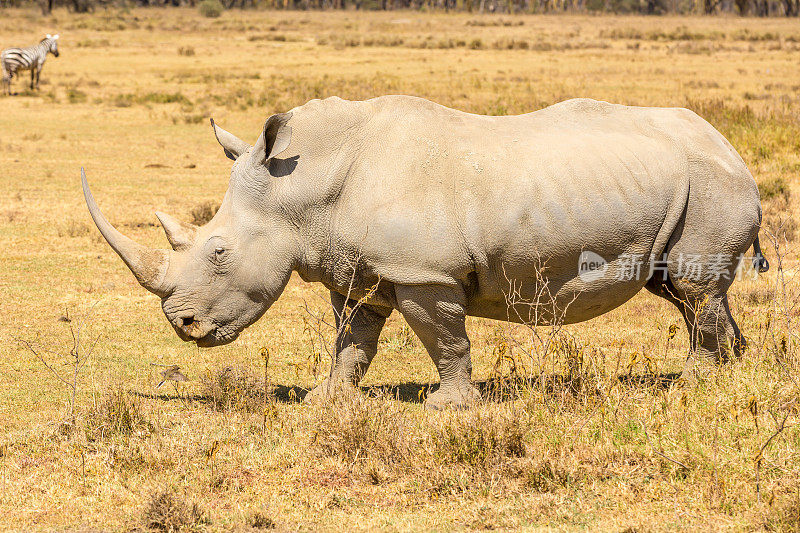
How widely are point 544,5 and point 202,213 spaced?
8204cm

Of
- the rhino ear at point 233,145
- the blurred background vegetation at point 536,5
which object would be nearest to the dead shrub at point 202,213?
the rhino ear at point 233,145

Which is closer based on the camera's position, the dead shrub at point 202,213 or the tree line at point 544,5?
the dead shrub at point 202,213

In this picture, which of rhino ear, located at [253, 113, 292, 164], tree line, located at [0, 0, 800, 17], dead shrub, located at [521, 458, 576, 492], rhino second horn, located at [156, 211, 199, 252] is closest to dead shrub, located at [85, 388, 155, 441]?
rhino second horn, located at [156, 211, 199, 252]

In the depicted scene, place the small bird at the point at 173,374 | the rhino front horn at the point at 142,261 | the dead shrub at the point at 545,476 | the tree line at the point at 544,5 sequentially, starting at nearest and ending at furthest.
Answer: the dead shrub at the point at 545,476 < the rhino front horn at the point at 142,261 < the small bird at the point at 173,374 < the tree line at the point at 544,5

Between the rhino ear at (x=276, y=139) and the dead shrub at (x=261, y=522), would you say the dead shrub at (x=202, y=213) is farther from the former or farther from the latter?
the dead shrub at (x=261, y=522)

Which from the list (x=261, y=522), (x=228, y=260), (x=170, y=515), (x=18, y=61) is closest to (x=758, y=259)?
(x=228, y=260)

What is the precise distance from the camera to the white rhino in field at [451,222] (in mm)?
5531

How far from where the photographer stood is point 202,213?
39.5 feet

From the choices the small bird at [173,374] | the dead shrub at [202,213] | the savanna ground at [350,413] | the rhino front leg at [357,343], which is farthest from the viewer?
the dead shrub at [202,213]

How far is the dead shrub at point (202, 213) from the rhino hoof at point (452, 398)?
21.5ft

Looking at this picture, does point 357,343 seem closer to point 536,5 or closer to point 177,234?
point 177,234

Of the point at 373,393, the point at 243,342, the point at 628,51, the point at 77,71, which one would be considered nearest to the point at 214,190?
the point at 243,342

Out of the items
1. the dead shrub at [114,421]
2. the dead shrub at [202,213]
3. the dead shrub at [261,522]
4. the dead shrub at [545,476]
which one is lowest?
the dead shrub at [202,213]

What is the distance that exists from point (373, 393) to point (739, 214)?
2.53 metres
